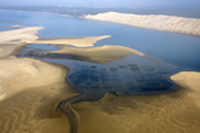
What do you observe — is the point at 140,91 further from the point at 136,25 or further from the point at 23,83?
the point at 136,25

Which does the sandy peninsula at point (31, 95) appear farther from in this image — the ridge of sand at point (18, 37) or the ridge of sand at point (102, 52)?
the ridge of sand at point (18, 37)

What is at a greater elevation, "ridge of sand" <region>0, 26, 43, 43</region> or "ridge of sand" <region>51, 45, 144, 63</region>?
"ridge of sand" <region>51, 45, 144, 63</region>

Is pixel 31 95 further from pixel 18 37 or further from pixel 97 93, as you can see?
pixel 18 37

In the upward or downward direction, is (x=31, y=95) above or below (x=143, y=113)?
below

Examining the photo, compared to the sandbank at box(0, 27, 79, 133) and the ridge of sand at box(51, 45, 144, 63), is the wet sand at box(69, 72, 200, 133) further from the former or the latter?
the ridge of sand at box(51, 45, 144, 63)

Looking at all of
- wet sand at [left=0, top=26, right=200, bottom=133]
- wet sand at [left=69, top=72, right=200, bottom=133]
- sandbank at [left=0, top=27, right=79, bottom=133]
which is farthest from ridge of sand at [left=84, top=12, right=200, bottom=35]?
sandbank at [left=0, top=27, right=79, bottom=133]

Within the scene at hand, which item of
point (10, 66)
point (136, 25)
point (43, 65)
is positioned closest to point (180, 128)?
point (43, 65)

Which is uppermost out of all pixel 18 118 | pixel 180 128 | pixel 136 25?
pixel 136 25

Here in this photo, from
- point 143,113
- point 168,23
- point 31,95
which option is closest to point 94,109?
point 143,113
